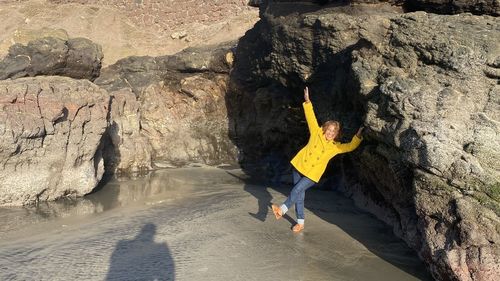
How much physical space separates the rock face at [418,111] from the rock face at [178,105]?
293 cm

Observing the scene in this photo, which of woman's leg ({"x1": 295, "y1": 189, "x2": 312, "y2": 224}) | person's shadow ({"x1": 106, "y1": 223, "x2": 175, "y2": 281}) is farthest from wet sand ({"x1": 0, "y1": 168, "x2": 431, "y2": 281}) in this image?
woman's leg ({"x1": 295, "y1": 189, "x2": 312, "y2": 224})

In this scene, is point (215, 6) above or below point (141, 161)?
above

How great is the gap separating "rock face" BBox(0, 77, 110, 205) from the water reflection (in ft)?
0.80

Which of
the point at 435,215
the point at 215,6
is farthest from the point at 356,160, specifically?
the point at 215,6

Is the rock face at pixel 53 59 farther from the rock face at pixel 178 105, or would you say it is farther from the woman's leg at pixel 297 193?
the woman's leg at pixel 297 193

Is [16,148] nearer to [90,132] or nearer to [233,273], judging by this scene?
[90,132]

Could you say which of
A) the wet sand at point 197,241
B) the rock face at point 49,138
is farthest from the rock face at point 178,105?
the wet sand at point 197,241

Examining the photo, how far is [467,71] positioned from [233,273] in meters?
2.81

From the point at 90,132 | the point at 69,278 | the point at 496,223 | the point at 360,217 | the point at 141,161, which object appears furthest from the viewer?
the point at 141,161

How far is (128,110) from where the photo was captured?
905 cm

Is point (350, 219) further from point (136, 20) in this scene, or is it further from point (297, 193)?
point (136, 20)

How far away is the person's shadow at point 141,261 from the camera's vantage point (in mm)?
4105

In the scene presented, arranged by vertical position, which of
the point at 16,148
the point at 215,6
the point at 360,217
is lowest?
the point at 360,217

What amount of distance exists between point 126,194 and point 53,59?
3170 millimetres
